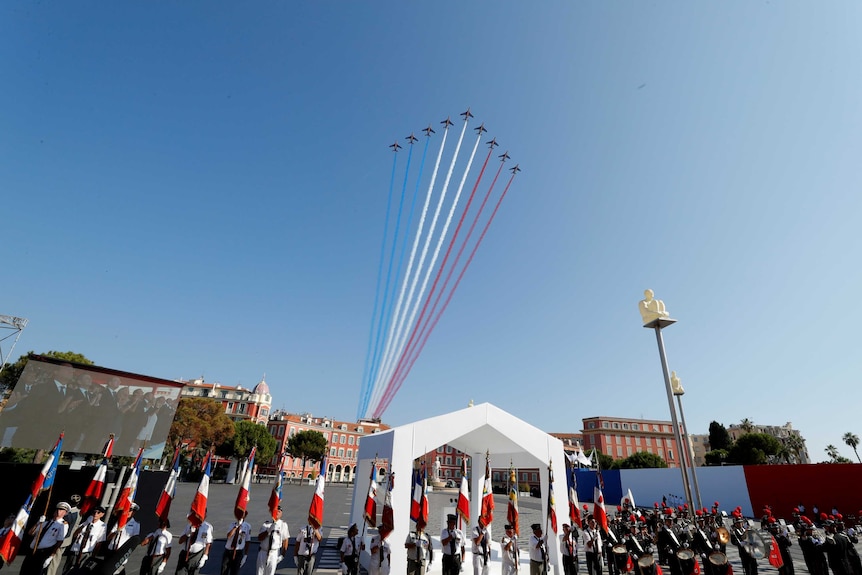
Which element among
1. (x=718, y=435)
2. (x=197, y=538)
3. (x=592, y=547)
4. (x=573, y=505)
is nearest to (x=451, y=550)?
(x=573, y=505)

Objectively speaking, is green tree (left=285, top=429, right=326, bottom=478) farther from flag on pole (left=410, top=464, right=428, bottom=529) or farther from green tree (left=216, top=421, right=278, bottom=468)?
flag on pole (left=410, top=464, right=428, bottom=529)

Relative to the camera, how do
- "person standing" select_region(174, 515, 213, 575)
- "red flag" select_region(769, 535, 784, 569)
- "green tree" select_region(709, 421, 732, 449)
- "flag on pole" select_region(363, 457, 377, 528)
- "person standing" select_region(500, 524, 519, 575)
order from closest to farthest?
1. "person standing" select_region(174, 515, 213, 575)
2. "person standing" select_region(500, 524, 519, 575)
3. "flag on pole" select_region(363, 457, 377, 528)
4. "red flag" select_region(769, 535, 784, 569)
5. "green tree" select_region(709, 421, 732, 449)

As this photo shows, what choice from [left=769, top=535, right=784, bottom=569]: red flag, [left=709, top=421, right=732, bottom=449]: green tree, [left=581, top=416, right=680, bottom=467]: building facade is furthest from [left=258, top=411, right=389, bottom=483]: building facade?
[left=769, top=535, right=784, bottom=569]: red flag

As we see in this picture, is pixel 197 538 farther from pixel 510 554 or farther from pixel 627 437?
pixel 627 437

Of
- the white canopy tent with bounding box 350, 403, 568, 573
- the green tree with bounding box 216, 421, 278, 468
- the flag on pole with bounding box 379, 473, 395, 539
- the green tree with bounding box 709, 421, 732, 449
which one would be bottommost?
the flag on pole with bounding box 379, 473, 395, 539

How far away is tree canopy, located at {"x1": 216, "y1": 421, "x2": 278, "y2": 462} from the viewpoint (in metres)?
59.4

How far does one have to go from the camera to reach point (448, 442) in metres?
14.8

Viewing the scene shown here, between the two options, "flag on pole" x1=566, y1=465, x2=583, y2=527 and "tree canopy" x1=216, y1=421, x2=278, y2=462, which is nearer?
"flag on pole" x1=566, y1=465, x2=583, y2=527

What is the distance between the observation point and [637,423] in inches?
3652

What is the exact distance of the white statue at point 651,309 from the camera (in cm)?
1436

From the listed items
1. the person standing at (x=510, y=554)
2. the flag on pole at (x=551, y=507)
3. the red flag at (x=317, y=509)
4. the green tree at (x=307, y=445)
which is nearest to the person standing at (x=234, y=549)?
the red flag at (x=317, y=509)

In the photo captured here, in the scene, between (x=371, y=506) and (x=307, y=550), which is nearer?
(x=307, y=550)

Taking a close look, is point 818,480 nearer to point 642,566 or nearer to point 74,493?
point 642,566

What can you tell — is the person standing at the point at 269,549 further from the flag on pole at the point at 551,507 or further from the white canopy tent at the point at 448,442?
the flag on pole at the point at 551,507
